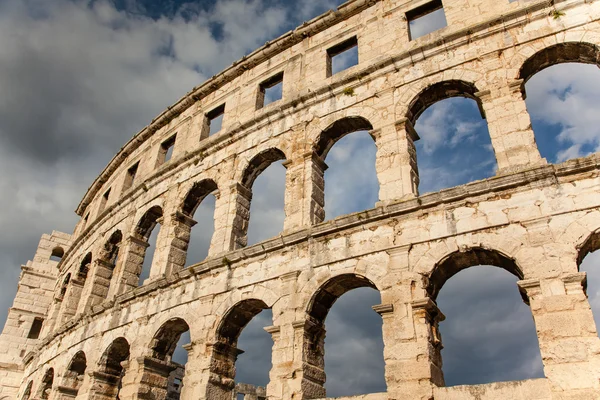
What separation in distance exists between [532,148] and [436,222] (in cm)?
222

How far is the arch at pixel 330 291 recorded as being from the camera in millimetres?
9188

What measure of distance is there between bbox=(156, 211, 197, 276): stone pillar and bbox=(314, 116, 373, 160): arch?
4.57 m

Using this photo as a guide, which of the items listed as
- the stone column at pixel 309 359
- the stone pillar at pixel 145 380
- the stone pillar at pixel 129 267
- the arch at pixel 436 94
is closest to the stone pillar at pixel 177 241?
the stone pillar at pixel 129 267

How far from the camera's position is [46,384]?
16203 mm

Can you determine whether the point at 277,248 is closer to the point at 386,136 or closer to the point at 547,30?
the point at 386,136

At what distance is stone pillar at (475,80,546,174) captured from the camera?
8711mm

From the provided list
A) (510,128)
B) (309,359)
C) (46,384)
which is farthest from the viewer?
(46,384)

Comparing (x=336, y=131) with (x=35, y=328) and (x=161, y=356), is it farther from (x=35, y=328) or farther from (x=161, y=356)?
(x=35, y=328)

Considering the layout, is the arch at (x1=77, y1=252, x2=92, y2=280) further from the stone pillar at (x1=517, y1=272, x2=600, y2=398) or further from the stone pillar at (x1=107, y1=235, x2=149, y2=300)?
the stone pillar at (x1=517, y1=272, x2=600, y2=398)

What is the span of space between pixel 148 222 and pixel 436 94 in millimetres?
9729

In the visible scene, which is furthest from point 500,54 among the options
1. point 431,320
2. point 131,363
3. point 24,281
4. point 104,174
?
point 24,281

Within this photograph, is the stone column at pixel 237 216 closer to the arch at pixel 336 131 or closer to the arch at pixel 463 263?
the arch at pixel 336 131

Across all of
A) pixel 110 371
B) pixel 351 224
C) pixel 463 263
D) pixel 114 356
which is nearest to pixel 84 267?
pixel 114 356

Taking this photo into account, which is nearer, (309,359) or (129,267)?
(309,359)
